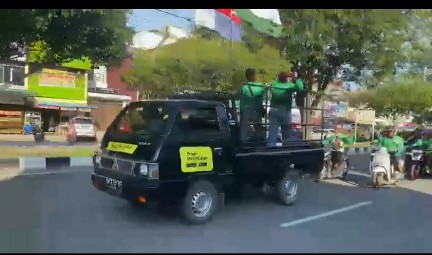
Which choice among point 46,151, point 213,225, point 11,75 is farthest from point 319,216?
point 11,75

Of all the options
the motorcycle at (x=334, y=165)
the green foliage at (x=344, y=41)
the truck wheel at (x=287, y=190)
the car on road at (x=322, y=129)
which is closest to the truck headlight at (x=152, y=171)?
the truck wheel at (x=287, y=190)

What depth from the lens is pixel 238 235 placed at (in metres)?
3.63

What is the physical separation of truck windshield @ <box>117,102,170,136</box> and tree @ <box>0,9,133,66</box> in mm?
1062

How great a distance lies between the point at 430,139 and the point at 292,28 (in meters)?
5.06

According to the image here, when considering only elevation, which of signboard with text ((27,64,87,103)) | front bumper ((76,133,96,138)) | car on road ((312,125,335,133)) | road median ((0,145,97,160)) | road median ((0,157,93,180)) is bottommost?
road median ((0,157,93,180))

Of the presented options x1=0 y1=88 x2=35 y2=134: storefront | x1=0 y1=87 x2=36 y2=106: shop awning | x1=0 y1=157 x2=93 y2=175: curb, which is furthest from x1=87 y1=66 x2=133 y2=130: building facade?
x1=0 y1=87 x2=36 y2=106: shop awning

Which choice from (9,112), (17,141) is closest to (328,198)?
(17,141)

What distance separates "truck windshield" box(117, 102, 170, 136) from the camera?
13.1 feet

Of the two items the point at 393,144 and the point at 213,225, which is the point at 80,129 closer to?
the point at 213,225

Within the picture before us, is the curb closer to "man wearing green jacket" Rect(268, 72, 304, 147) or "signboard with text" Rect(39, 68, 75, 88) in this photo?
"signboard with text" Rect(39, 68, 75, 88)

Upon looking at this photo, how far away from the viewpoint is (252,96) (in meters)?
4.72

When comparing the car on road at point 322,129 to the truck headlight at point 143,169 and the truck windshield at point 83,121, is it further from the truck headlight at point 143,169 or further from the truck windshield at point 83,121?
the truck windshield at point 83,121

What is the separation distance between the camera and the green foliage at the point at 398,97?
9765 millimetres

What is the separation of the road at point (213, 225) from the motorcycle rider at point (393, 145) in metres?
1.65
